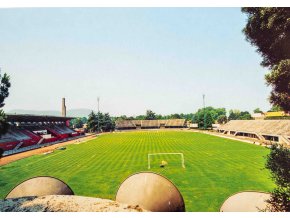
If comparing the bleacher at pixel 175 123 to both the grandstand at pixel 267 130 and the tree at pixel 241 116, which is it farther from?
the grandstand at pixel 267 130

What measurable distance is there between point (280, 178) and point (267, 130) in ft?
142

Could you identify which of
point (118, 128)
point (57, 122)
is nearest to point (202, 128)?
point (118, 128)

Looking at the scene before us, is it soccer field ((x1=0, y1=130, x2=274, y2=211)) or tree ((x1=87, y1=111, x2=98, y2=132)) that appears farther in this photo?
tree ((x1=87, y1=111, x2=98, y2=132))

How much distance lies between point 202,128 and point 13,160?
248 ft

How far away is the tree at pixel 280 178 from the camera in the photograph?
8.41 metres

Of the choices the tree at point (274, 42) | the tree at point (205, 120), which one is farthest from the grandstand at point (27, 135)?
the tree at point (205, 120)

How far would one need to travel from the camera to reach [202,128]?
313 feet

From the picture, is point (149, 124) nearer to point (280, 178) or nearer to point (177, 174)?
point (177, 174)

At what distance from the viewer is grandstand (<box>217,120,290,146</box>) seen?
40.0 metres

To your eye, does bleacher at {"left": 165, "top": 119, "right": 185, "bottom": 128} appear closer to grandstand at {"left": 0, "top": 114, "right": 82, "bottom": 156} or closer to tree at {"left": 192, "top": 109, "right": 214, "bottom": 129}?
tree at {"left": 192, "top": 109, "right": 214, "bottom": 129}

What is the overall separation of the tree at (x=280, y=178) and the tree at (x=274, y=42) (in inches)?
92.9

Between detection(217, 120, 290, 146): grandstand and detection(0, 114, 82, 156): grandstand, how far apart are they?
43.6 m

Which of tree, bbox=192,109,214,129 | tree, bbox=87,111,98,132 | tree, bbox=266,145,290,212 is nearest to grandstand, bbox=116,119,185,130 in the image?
tree, bbox=192,109,214,129
